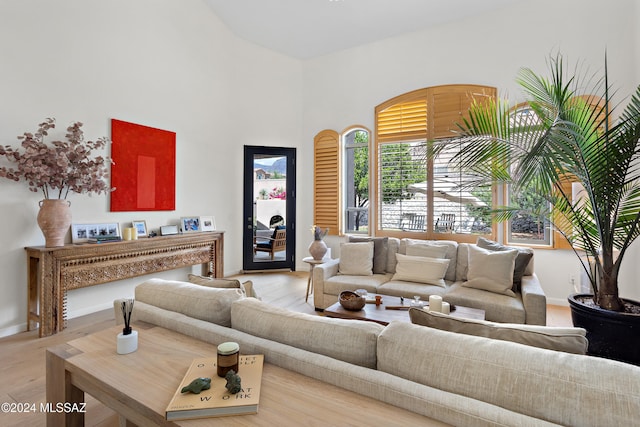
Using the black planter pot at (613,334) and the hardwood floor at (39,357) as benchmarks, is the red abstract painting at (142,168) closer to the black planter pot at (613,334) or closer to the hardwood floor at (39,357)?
the hardwood floor at (39,357)

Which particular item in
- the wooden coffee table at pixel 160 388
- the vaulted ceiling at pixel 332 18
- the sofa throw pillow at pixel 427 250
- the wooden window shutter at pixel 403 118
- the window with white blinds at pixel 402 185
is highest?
the vaulted ceiling at pixel 332 18

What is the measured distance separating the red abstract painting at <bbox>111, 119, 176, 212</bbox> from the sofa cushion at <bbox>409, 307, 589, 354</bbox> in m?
3.94

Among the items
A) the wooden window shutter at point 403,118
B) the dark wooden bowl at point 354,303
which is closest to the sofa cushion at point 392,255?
the dark wooden bowl at point 354,303

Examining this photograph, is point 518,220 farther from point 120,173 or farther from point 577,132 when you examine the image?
point 120,173

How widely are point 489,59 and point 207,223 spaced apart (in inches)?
192

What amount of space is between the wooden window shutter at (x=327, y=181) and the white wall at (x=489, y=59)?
20 centimetres

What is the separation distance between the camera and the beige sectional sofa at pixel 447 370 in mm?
810

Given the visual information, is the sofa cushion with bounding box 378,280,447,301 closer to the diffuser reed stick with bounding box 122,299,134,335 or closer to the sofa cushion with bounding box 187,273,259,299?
the sofa cushion with bounding box 187,273,259,299

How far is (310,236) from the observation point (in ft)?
19.4

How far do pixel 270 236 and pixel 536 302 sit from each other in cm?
416

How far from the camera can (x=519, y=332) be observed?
3.66 ft

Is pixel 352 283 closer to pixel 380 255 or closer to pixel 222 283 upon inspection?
pixel 380 255

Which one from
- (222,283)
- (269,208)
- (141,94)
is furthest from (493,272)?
(141,94)

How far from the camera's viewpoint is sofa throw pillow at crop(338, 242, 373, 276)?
12.5 ft
